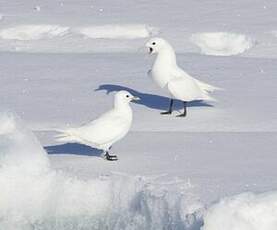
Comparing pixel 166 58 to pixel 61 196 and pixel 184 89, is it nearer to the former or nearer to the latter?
pixel 184 89

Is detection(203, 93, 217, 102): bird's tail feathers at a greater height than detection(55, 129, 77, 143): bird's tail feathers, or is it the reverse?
detection(55, 129, 77, 143): bird's tail feathers

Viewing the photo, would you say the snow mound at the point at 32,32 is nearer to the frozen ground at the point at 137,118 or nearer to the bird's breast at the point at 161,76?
the frozen ground at the point at 137,118

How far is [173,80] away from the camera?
843 cm

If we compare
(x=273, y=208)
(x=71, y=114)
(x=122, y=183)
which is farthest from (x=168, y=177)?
(x=71, y=114)

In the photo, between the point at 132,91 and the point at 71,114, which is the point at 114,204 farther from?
the point at 132,91

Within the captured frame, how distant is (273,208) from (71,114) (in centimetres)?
339

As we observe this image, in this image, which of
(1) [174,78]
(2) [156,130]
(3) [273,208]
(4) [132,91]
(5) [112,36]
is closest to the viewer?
(3) [273,208]

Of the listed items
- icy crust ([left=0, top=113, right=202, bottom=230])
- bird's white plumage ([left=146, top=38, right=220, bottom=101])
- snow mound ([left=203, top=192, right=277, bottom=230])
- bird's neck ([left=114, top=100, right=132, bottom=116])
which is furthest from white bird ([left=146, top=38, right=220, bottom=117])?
snow mound ([left=203, top=192, right=277, bottom=230])

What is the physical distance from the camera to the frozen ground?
19.3ft

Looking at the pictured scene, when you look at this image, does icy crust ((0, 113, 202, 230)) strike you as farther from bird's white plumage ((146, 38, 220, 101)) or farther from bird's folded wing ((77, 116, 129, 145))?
bird's white plumage ((146, 38, 220, 101))

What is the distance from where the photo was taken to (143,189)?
5875 millimetres

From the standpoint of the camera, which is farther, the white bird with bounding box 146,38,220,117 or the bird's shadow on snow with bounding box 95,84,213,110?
the bird's shadow on snow with bounding box 95,84,213,110

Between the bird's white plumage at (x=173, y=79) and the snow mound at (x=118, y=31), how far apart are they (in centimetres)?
250

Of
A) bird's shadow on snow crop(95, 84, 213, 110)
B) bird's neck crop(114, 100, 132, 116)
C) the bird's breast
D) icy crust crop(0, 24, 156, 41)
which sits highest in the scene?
bird's neck crop(114, 100, 132, 116)
